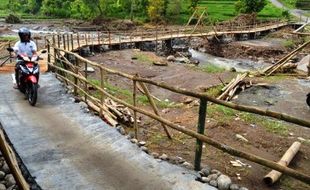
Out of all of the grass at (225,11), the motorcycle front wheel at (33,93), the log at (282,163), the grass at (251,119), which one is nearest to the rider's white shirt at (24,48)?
the motorcycle front wheel at (33,93)

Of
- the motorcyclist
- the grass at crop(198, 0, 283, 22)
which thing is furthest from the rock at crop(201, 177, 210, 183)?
the grass at crop(198, 0, 283, 22)

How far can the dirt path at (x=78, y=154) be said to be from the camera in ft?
19.0

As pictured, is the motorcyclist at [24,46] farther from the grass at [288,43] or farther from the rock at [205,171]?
the grass at [288,43]

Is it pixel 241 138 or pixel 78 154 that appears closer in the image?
pixel 78 154

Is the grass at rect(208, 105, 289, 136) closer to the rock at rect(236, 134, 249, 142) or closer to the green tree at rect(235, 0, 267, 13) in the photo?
the rock at rect(236, 134, 249, 142)

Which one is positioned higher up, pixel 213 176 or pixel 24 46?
pixel 24 46

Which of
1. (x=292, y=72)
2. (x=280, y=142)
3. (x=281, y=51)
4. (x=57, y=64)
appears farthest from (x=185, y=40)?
(x=280, y=142)

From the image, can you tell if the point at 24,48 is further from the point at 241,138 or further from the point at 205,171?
the point at 205,171

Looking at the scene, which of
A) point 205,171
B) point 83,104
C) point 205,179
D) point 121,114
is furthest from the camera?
point 121,114

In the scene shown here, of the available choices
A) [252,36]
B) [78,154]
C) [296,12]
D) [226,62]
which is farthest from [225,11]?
[78,154]

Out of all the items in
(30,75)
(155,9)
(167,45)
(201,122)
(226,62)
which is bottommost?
(226,62)

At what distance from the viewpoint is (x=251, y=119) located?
36.6 ft

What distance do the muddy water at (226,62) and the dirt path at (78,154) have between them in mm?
22764

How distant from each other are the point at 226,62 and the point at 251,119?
22.7 metres
